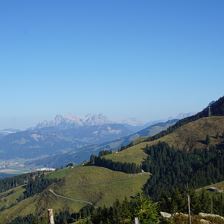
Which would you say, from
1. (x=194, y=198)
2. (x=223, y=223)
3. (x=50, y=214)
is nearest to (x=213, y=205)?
(x=194, y=198)

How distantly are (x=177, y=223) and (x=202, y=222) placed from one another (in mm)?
5065

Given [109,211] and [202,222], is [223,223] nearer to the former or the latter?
[202,222]

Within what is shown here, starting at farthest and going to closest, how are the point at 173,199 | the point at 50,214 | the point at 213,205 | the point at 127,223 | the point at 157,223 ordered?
the point at 213,205, the point at 173,199, the point at 127,223, the point at 157,223, the point at 50,214

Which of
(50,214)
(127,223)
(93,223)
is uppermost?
(50,214)

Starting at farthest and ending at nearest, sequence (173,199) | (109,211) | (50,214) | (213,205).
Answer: (109,211), (213,205), (173,199), (50,214)

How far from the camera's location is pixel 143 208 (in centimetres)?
9950

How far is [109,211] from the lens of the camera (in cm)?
18838

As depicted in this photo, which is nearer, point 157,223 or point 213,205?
point 157,223

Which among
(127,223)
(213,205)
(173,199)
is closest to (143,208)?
(127,223)

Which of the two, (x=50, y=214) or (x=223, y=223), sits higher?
(x=50, y=214)

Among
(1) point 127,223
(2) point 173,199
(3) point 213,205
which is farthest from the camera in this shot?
(3) point 213,205

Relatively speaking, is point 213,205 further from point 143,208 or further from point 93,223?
point 143,208

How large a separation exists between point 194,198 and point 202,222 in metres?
63.7

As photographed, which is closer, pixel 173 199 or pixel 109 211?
pixel 173 199
